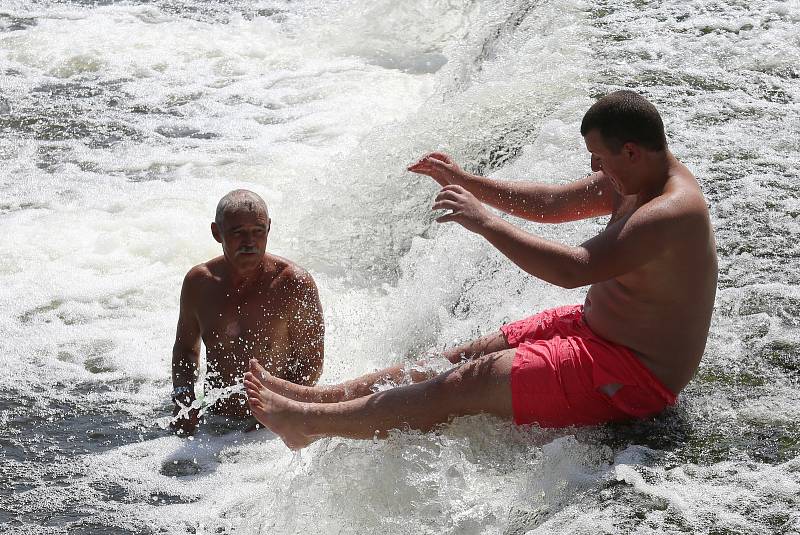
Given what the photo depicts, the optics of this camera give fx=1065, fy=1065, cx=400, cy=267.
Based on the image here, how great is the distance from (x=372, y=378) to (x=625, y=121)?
151cm

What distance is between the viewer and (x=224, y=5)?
13141 mm

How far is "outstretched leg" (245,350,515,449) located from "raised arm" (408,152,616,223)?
87 cm

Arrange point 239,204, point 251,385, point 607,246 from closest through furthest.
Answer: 1. point 607,246
2. point 251,385
3. point 239,204

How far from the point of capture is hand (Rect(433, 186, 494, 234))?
391cm

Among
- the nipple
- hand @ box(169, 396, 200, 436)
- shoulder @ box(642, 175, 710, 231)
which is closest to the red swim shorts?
shoulder @ box(642, 175, 710, 231)

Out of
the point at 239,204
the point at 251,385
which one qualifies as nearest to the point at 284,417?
the point at 251,385

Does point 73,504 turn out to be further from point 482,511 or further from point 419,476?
point 482,511

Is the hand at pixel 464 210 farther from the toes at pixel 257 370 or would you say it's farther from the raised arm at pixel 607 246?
the toes at pixel 257 370

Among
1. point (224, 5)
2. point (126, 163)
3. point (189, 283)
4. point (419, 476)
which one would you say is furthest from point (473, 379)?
point (224, 5)

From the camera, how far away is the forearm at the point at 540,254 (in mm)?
3779

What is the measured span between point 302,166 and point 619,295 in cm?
485

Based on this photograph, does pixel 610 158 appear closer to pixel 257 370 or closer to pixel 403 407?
pixel 403 407

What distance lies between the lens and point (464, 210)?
3934 millimetres

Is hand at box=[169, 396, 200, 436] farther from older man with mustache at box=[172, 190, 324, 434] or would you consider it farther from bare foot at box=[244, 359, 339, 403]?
bare foot at box=[244, 359, 339, 403]
